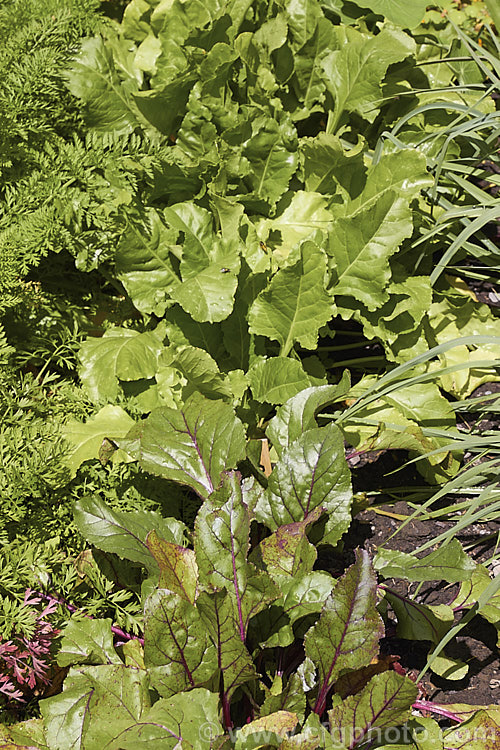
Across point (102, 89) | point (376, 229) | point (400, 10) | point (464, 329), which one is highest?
point (400, 10)

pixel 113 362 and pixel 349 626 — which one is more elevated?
pixel 113 362

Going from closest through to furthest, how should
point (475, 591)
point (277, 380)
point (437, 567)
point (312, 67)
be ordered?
point (437, 567) → point (475, 591) → point (277, 380) → point (312, 67)

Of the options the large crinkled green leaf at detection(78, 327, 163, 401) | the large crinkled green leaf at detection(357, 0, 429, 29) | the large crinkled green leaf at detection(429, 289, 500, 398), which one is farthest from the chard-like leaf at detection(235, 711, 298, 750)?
the large crinkled green leaf at detection(357, 0, 429, 29)

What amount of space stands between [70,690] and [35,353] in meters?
1.03

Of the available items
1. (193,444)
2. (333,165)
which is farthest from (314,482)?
(333,165)

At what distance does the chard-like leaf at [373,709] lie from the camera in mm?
1334

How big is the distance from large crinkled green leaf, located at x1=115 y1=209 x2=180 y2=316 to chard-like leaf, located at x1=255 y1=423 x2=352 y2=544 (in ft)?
2.44

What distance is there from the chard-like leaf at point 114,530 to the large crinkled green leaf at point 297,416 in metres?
0.43

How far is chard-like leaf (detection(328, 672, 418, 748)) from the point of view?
1.33m

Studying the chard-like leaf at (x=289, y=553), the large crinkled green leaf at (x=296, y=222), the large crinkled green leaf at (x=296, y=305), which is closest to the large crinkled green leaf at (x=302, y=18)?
the large crinkled green leaf at (x=296, y=222)

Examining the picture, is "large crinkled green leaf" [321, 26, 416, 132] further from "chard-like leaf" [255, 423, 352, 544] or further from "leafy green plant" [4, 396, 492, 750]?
"chard-like leaf" [255, 423, 352, 544]

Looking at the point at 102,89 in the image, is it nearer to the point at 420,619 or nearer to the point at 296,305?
the point at 296,305

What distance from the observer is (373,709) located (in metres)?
1.36

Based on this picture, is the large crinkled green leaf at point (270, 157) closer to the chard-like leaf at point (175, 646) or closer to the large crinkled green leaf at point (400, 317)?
the large crinkled green leaf at point (400, 317)
